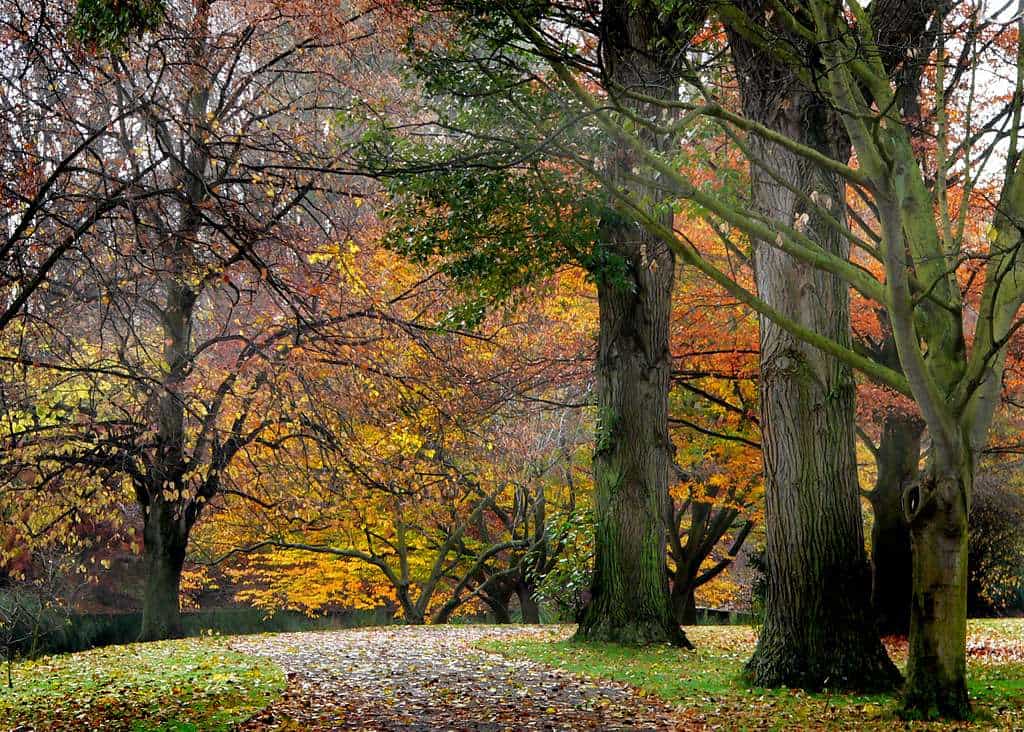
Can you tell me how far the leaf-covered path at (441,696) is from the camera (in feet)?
23.4

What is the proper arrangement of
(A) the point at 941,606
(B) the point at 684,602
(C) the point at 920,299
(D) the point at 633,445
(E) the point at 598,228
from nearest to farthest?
(C) the point at 920,299 → (A) the point at 941,606 → (E) the point at 598,228 → (D) the point at 633,445 → (B) the point at 684,602

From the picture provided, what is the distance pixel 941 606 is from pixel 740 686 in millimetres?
2405

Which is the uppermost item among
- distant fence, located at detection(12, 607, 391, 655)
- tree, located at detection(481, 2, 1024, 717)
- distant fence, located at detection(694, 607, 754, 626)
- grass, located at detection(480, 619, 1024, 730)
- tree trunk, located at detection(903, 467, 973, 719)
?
tree, located at detection(481, 2, 1024, 717)

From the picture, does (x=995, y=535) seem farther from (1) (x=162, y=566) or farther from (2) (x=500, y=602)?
(1) (x=162, y=566)

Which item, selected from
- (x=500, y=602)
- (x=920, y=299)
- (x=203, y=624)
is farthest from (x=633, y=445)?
(x=203, y=624)

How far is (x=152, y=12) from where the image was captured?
6.50m

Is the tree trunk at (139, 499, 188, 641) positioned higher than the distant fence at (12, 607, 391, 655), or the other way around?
the tree trunk at (139, 499, 188, 641)

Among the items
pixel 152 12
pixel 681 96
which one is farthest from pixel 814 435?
pixel 152 12

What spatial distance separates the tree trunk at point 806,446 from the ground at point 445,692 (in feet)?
1.45

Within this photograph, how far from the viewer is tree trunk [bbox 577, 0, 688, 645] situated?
12.7m

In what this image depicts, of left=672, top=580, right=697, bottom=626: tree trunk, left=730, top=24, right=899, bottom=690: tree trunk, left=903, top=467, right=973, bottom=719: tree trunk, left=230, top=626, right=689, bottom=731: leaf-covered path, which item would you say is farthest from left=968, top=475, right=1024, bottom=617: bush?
left=903, top=467, right=973, bottom=719: tree trunk

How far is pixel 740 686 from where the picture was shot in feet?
29.0

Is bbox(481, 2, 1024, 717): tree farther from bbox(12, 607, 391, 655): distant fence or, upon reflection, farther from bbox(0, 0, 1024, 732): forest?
bbox(12, 607, 391, 655): distant fence

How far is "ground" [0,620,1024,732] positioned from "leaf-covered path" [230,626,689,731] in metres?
0.02
